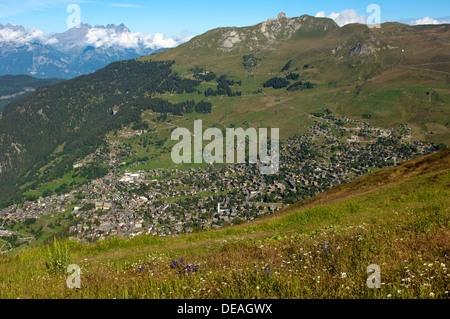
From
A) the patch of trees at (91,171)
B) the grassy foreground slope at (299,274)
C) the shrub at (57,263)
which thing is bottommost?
the patch of trees at (91,171)

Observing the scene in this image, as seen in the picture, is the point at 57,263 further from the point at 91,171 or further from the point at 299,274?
the point at 91,171

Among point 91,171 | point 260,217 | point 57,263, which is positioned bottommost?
point 91,171

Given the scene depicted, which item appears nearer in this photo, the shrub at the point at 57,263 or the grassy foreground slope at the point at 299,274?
the grassy foreground slope at the point at 299,274

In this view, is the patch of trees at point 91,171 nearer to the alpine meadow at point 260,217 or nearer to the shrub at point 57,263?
the alpine meadow at point 260,217

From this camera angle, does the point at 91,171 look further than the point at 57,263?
Yes

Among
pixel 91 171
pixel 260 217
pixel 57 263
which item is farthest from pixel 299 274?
pixel 91 171

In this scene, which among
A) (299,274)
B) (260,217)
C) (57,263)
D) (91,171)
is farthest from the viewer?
(91,171)

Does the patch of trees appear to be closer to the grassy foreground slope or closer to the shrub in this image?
the shrub

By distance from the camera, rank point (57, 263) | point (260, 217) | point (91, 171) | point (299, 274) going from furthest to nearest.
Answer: point (91, 171) → point (260, 217) → point (57, 263) → point (299, 274)

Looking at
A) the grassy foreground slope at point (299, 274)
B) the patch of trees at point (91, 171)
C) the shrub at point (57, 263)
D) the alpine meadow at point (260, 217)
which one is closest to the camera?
the grassy foreground slope at point (299, 274)

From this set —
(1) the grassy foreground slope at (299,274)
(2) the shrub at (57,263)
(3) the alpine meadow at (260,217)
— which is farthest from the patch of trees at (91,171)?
(1) the grassy foreground slope at (299,274)

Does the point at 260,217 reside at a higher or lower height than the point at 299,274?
lower
